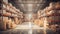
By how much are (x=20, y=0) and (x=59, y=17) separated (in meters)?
7.75

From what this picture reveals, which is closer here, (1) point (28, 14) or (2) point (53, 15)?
(2) point (53, 15)

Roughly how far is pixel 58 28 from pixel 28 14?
98.9 ft

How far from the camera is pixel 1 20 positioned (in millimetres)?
9234

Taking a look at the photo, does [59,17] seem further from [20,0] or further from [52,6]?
[20,0]

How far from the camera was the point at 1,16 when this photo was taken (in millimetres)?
9484

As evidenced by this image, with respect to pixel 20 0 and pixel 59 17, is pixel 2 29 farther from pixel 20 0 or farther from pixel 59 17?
Answer: pixel 20 0

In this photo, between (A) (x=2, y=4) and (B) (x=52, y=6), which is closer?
(A) (x=2, y=4)

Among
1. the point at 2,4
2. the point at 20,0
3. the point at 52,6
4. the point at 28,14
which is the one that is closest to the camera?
the point at 2,4

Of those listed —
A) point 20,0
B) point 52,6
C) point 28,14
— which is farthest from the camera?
point 28,14

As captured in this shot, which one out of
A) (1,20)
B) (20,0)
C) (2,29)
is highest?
(20,0)

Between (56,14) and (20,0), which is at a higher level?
(20,0)

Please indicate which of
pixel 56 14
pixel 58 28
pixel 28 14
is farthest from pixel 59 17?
pixel 28 14

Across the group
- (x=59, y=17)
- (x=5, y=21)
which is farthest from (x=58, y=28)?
(x=5, y=21)

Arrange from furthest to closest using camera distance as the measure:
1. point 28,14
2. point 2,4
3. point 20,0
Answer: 1. point 28,14
2. point 20,0
3. point 2,4
